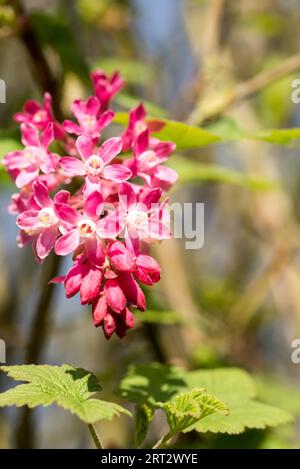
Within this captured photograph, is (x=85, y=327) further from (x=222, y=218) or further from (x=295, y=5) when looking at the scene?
(x=295, y=5)

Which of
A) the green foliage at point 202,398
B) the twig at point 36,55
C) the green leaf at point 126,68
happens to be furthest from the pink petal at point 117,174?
the green leaf at point 126,68

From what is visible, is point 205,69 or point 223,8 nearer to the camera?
point 205,69

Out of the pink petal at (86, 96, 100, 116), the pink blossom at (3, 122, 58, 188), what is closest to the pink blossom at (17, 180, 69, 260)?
the pink blossom at (3, 122, 58, 188)

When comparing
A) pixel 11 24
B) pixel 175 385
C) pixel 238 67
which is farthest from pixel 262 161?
pixel 175 385

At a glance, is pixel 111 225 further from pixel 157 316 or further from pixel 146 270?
pixel 157 316

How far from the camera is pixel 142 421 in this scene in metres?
1.79

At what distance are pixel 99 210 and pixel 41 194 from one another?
172mm

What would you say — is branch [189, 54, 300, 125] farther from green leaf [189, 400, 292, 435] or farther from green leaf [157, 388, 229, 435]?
green leaf [157, 388, 229, 435]

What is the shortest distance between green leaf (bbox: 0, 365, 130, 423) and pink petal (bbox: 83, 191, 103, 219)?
41 cm

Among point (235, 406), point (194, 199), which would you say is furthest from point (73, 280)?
point (194, 199)

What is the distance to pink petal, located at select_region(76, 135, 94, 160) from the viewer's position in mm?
1794

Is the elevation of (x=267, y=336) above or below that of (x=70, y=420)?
above

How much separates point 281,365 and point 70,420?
2.03 meters

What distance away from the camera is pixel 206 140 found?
201cm
